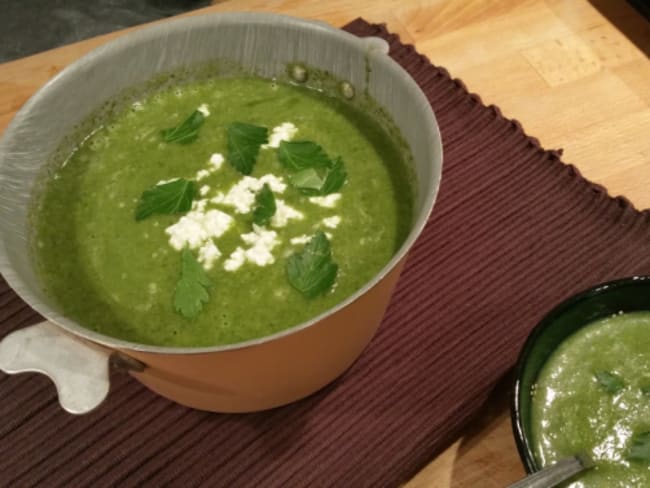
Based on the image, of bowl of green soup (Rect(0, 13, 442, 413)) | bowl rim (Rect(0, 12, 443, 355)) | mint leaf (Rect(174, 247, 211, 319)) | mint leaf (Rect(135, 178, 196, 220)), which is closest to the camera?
bowl rim (Rect(0, 12, 443, 355))

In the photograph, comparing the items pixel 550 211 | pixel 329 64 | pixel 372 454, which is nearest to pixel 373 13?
pixel 329 64

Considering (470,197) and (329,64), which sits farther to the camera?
(470,197)

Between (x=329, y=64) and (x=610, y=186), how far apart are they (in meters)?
0.62

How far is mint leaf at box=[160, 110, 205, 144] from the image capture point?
1188mm

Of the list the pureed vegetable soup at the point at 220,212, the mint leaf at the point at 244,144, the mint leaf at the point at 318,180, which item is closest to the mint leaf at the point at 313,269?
the pureed vegetable soup at the point at 220,212

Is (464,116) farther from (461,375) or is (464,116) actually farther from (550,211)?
(461,375)

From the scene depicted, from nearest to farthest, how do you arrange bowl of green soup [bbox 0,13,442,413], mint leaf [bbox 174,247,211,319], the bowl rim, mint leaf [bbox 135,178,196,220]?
the bowl rim < bowl of green soup [bbox 0,13,442,413] < mint leaf [bbox 174,247,211,319] < mint leaf [bbox 135,178,196,220]

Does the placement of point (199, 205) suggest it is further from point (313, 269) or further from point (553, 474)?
point (553, 474)

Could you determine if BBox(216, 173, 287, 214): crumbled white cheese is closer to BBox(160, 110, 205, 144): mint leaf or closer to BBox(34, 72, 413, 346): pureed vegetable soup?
BBox(34, 72, 413, 346): pureed vegetable soup

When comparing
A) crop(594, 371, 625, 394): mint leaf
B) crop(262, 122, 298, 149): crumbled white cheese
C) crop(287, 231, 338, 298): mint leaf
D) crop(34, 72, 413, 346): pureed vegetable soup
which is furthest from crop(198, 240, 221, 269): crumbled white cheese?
crop(594, 371, 625, 394): mint leaf

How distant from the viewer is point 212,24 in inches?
45.6

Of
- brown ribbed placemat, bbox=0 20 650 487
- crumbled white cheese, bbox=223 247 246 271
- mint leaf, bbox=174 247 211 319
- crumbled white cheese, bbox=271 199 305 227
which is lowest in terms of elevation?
Result: brown ribbed placemat, bbox=0 20 650 487

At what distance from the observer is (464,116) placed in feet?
4.67

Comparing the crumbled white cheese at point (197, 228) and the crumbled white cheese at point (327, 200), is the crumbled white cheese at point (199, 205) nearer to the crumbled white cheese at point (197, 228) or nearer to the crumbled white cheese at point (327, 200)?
the crumbled white cheese at point (197, 228)
